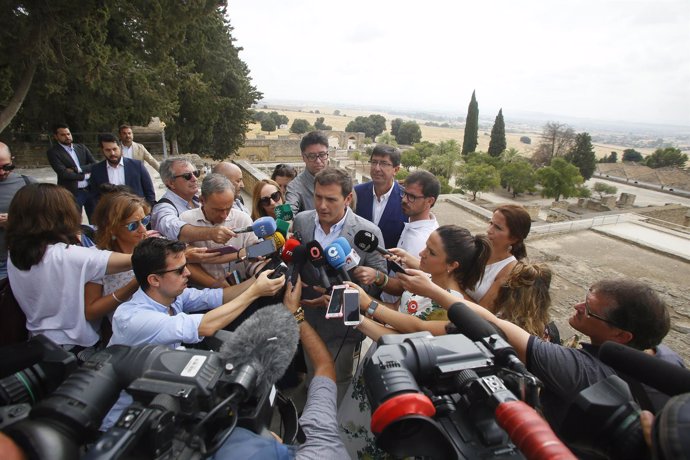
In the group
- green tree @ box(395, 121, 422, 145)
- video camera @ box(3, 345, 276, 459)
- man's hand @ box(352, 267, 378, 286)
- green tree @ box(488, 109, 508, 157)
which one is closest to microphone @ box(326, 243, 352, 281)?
man's hand @ box(352, 267, 378, 286)

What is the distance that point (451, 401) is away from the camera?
126 cm

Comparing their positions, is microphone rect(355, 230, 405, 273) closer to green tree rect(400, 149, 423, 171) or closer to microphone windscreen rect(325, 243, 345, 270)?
microphone windscreen rect(325, 243, 345, 270)

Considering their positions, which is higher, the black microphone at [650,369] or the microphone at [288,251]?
the black microphone at [650,369]

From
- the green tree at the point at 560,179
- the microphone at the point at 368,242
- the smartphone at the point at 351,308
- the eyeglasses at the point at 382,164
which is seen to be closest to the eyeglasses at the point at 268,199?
the eyeglasses at the point at 382,164

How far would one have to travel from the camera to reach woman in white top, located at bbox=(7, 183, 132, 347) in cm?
209

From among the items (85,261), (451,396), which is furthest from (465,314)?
(85,261)

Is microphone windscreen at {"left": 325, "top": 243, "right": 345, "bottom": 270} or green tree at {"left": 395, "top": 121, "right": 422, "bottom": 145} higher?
green tree at {"left": 395, "top": 121, "right": 422, "bottom": 145}

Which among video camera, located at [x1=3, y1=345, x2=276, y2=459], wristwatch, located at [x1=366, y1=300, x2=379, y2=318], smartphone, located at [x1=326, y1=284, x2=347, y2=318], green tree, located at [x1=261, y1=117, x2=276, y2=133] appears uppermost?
green tree, located at [x1=261, y1=117, x2=276, y2=133]

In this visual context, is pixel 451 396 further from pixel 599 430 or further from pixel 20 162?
pixel 20 162

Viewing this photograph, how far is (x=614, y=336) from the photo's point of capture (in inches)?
72.9

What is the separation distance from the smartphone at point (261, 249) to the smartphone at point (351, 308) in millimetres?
702

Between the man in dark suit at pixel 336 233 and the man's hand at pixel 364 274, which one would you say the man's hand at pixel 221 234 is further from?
the man's hand at pixel 364 274

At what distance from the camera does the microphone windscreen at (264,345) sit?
1374mm

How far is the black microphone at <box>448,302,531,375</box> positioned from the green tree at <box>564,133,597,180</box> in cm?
5486
